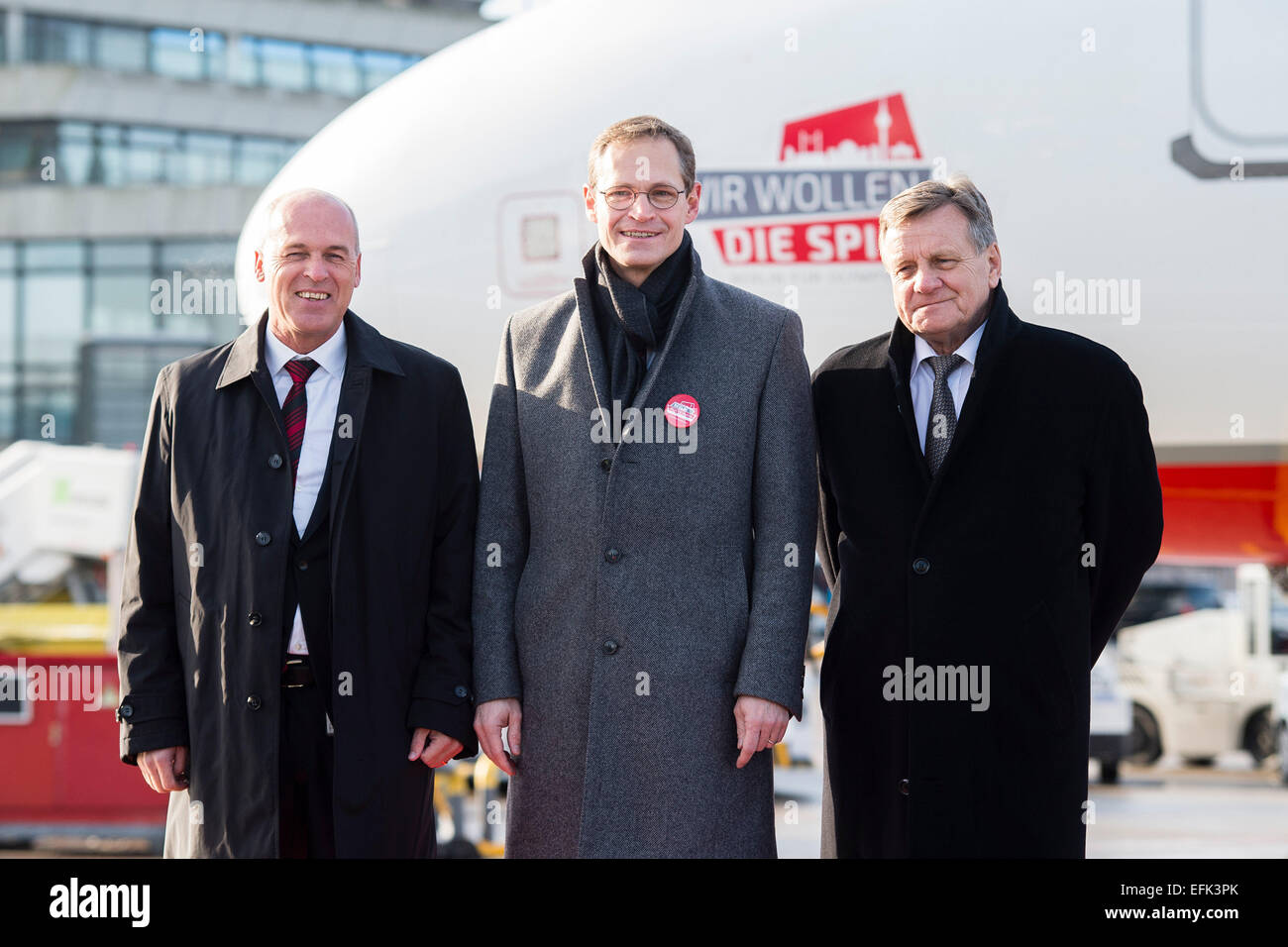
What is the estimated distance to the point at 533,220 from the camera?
14.9 feet

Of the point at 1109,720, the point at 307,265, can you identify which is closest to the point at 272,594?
the point at 307,265

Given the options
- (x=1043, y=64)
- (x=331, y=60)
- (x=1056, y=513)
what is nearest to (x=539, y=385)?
(x=1056, y=513)

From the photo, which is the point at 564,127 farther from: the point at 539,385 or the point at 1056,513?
the point at 1056,513

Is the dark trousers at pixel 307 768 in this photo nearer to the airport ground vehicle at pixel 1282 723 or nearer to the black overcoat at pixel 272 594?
the black overcoat at pixel 272 594

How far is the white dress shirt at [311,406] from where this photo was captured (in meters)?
2.71

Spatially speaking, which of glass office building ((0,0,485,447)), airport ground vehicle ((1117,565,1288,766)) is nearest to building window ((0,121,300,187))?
glass office building ((0,0,485,447))

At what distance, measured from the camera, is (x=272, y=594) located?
2.62m

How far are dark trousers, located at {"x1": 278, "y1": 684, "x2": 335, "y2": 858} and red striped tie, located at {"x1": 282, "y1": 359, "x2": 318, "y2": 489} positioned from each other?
0.45 m

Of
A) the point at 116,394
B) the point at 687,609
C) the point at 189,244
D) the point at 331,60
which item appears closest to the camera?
the point at 687,609

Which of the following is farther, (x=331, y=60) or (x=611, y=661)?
(x=331, y=60)

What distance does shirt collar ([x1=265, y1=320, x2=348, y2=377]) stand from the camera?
2834mm

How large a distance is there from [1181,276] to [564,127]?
2157 millimetres

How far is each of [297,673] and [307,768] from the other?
0.20 m

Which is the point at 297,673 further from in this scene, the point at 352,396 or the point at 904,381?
the point at 904,381
